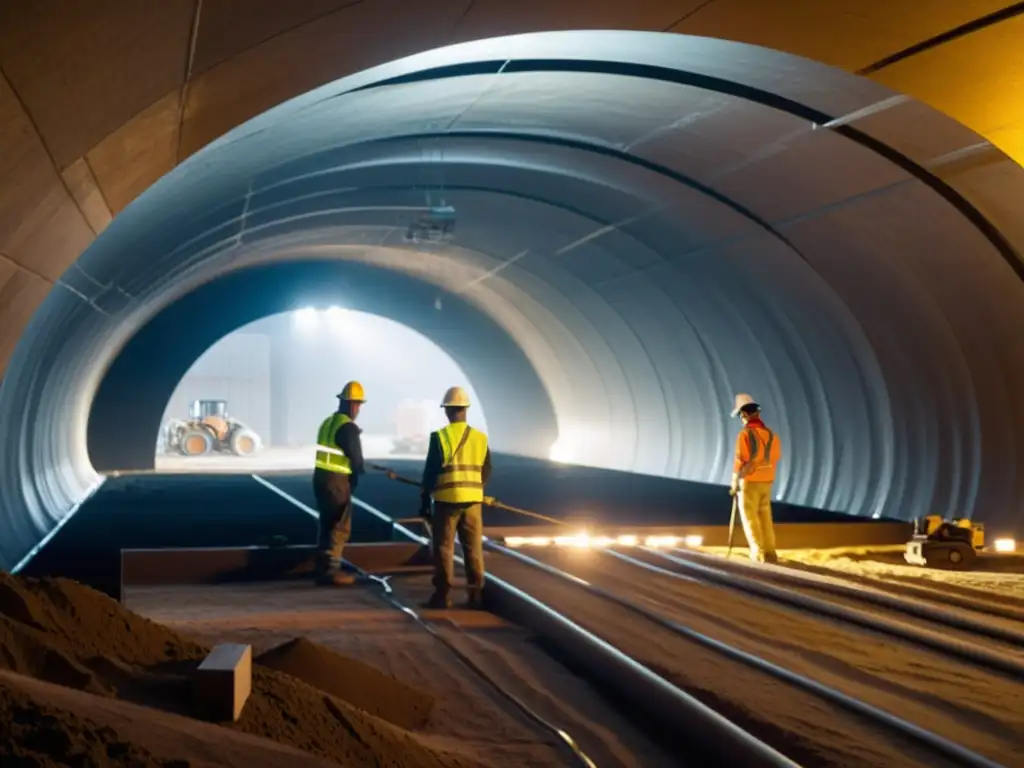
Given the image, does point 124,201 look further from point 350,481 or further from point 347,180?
point 347,180

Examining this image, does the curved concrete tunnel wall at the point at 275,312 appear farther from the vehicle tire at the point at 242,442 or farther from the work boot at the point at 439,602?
the work boot at the point at 439,602

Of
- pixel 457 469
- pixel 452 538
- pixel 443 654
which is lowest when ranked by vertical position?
pixel 443 654

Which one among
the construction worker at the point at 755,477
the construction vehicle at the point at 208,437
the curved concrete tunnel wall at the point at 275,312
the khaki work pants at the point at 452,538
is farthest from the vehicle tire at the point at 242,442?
the khaki work pants at the point at 452,538

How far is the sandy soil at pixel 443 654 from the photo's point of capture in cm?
625

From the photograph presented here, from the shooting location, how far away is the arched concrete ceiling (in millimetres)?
5551

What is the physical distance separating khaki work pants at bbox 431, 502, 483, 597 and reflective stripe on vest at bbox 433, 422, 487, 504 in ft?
0.30

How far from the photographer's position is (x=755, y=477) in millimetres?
12070

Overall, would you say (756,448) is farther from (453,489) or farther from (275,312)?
(275,312)

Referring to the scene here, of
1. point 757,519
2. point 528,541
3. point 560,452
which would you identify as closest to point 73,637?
point 757,519

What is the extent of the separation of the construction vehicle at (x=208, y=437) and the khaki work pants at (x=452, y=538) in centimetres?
2690

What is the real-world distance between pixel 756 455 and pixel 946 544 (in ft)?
7.43

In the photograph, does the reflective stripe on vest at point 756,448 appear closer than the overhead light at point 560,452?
Yes

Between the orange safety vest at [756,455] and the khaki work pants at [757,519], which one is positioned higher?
the orange safety vest at [756,455]

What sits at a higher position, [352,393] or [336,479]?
[352,393]
